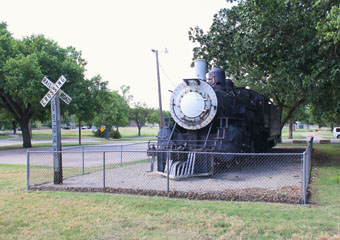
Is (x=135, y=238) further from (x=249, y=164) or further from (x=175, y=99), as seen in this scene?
(x=249, y=164)

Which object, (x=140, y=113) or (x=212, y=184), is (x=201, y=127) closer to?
(x=212, y=184)

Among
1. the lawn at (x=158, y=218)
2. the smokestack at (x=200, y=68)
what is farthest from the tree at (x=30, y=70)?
the lawn at (x=158, y=218)

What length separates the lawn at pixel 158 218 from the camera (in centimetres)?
498

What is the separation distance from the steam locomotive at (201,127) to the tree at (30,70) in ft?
47.5

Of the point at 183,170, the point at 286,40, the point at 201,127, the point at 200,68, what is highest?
the point at 286,40

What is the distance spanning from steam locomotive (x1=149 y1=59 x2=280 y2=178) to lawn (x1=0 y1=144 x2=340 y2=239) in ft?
10.4

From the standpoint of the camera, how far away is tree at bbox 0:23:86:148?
888 inches

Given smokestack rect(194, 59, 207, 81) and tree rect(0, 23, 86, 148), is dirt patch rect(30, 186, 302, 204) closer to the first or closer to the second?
smokestack rect(194, 59, 207, 81)

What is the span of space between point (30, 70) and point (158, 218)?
66.8 feet

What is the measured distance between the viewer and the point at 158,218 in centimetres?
579

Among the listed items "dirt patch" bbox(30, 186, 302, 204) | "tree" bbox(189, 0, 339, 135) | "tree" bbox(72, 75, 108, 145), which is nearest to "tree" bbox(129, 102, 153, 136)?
"tree" bbox(72, 75, 108, 145)

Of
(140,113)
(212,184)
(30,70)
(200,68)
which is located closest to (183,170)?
(212,184)

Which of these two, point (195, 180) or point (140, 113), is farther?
point (140, 113)

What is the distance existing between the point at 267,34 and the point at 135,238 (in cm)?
1083
